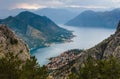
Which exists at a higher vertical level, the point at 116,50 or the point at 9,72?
the point at 9,72

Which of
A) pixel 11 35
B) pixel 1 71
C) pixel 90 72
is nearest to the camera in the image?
pixel 1 71

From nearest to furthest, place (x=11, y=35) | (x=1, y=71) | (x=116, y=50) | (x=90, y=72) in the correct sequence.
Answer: (x=1, y=71), (x=90, y=72), (x=11, y=35), (x=116, y=50)

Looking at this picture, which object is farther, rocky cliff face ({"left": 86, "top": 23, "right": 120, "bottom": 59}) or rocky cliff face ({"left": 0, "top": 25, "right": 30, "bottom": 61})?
rocky cliff face ({"left": 86, "top": 23, "right": 120, "bottom": 59})

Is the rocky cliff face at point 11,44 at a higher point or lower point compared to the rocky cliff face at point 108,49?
higher

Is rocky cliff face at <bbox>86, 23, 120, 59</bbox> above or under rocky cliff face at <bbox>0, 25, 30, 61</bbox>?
under

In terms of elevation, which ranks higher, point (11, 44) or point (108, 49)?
point (11, 44)

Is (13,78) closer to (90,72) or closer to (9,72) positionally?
(9,72)

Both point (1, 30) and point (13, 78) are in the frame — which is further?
point (1, 30)

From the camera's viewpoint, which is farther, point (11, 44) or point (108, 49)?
point (108, 49)

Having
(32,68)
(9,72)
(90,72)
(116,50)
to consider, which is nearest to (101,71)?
(90,72)

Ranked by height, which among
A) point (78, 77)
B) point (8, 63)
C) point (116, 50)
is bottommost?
point (116, 50)

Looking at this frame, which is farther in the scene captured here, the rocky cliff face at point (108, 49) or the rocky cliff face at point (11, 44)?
the rocky cliff face at point (108, 49)
